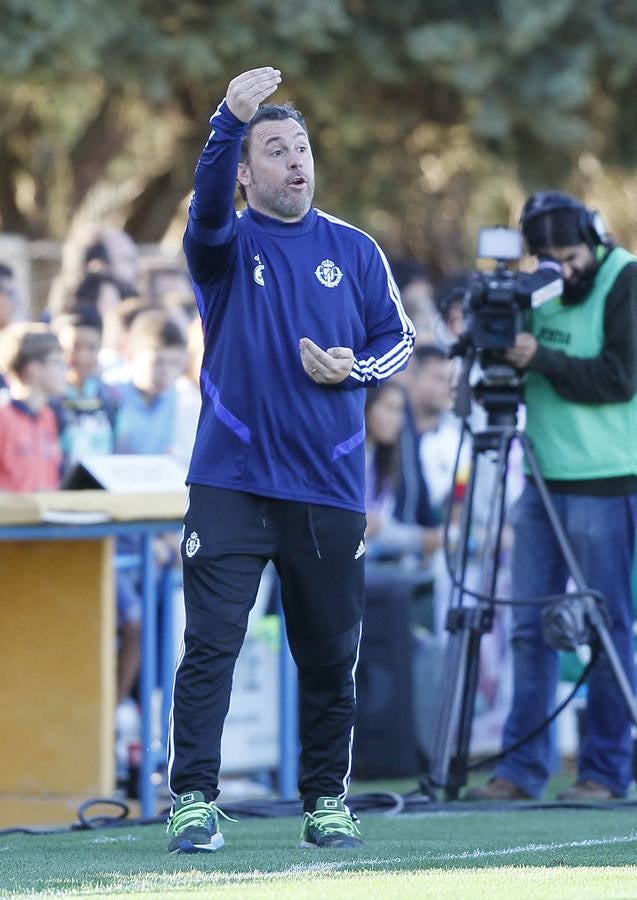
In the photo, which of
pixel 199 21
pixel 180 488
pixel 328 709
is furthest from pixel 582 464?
pixel 199 21

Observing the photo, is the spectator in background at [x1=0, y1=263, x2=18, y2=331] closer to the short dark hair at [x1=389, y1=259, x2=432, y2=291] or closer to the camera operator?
the short dark hair at [x1=389, y1=259, x2=432, y2=291]

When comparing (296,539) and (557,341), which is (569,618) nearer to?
(557,341)

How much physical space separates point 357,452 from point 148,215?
1688 cm

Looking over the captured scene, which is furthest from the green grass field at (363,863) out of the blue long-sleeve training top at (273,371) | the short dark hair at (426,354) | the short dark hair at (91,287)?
the short dark hair at (91,287)

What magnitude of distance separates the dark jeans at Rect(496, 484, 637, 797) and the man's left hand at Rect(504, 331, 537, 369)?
60cm

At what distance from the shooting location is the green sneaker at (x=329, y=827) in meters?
5.48

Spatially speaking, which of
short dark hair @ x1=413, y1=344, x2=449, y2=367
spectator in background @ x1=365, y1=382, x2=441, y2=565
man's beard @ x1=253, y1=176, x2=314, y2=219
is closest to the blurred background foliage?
short dark hair @ x1=413, y1=344, x2=449, y2=367

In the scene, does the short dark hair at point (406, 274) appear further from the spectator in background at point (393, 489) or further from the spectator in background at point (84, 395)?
the spectator in background at point (84, 395)

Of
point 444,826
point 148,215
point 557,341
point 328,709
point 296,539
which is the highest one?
point 148,215

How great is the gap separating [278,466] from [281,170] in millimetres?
855

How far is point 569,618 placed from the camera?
7129 millimetres

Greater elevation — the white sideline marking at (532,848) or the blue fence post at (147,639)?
the blue fence post at (147,639)

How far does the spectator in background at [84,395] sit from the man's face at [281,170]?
12.5ft

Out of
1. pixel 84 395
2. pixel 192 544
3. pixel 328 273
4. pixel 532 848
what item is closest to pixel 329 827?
pixel 532 848
